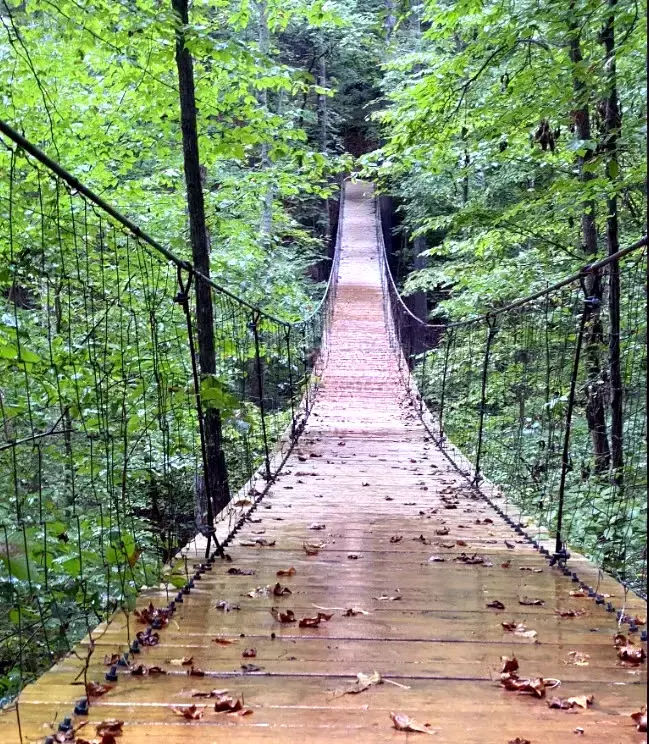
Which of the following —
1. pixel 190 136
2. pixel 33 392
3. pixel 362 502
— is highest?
pixel 190 136

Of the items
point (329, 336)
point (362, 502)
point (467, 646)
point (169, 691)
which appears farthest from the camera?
point (329, 336)

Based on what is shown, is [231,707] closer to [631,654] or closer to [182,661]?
[182,661]

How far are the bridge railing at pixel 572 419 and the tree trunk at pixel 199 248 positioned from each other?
4.65 ft

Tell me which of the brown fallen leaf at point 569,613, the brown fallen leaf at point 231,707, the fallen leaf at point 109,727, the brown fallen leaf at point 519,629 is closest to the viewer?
the fallen leaf at point 109,727

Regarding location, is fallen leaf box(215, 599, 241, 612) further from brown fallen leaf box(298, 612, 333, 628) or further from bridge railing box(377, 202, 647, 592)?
bridge railing box(377, 202, 647, 592)

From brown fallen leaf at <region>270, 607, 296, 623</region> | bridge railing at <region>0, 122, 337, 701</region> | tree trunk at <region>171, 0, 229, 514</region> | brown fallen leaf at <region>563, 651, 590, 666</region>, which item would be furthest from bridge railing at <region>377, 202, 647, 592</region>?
tree trunk at <region>171, 0, 229, 514</region>

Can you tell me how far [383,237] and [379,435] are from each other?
466 inches

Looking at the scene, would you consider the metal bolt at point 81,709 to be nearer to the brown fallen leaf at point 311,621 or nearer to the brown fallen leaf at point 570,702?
the brown fallen leaf at point 311,621

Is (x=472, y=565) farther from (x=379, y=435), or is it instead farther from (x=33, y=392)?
(x=379, y=435)

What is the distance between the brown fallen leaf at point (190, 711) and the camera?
128 cm

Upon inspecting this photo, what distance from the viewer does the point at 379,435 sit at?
549 centimetres

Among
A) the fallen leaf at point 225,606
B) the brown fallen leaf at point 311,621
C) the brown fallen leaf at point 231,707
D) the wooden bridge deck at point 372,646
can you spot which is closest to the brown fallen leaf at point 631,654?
the wooden bridge deck at point 372,646

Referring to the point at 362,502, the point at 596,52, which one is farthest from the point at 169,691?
the point at 596,52

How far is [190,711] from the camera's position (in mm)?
1291
